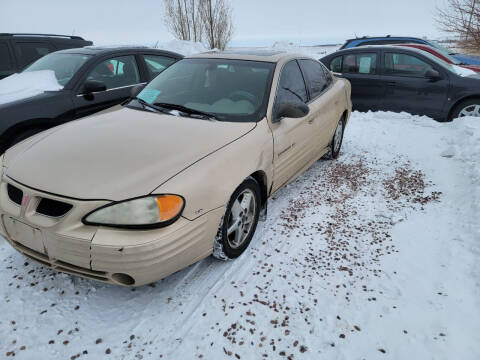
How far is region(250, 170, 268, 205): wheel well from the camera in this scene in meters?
2.93

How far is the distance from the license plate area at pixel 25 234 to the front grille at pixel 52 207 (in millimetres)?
124

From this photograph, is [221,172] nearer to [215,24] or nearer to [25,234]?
[25,234]

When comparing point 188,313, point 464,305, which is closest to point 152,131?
point 188,313

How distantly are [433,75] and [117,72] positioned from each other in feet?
18.9

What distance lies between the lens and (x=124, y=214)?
202 centimetres

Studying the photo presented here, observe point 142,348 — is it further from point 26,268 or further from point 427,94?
point 427,94

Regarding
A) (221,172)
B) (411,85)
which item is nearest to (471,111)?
(411,85)

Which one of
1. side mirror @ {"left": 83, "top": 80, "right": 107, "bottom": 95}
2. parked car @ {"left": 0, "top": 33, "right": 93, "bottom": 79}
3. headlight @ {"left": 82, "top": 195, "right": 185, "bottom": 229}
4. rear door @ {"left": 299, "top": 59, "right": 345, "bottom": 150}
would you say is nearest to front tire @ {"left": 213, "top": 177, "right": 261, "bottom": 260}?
headlight @ {"left": 82, "top": 195, "right": 185, "bottom": 229}

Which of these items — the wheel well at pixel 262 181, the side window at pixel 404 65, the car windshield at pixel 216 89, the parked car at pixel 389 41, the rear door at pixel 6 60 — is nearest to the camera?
the wheel well at pixel 262 181

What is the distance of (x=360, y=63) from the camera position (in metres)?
7.21

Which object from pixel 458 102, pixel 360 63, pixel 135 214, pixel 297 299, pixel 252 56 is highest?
pixel 252 56

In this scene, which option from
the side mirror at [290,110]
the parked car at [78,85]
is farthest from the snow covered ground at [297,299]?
the parked car at [78,85]

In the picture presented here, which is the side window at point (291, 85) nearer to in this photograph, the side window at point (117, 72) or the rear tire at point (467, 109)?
the side window at point (117, 72)

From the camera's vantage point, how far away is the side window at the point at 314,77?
4.04 m
